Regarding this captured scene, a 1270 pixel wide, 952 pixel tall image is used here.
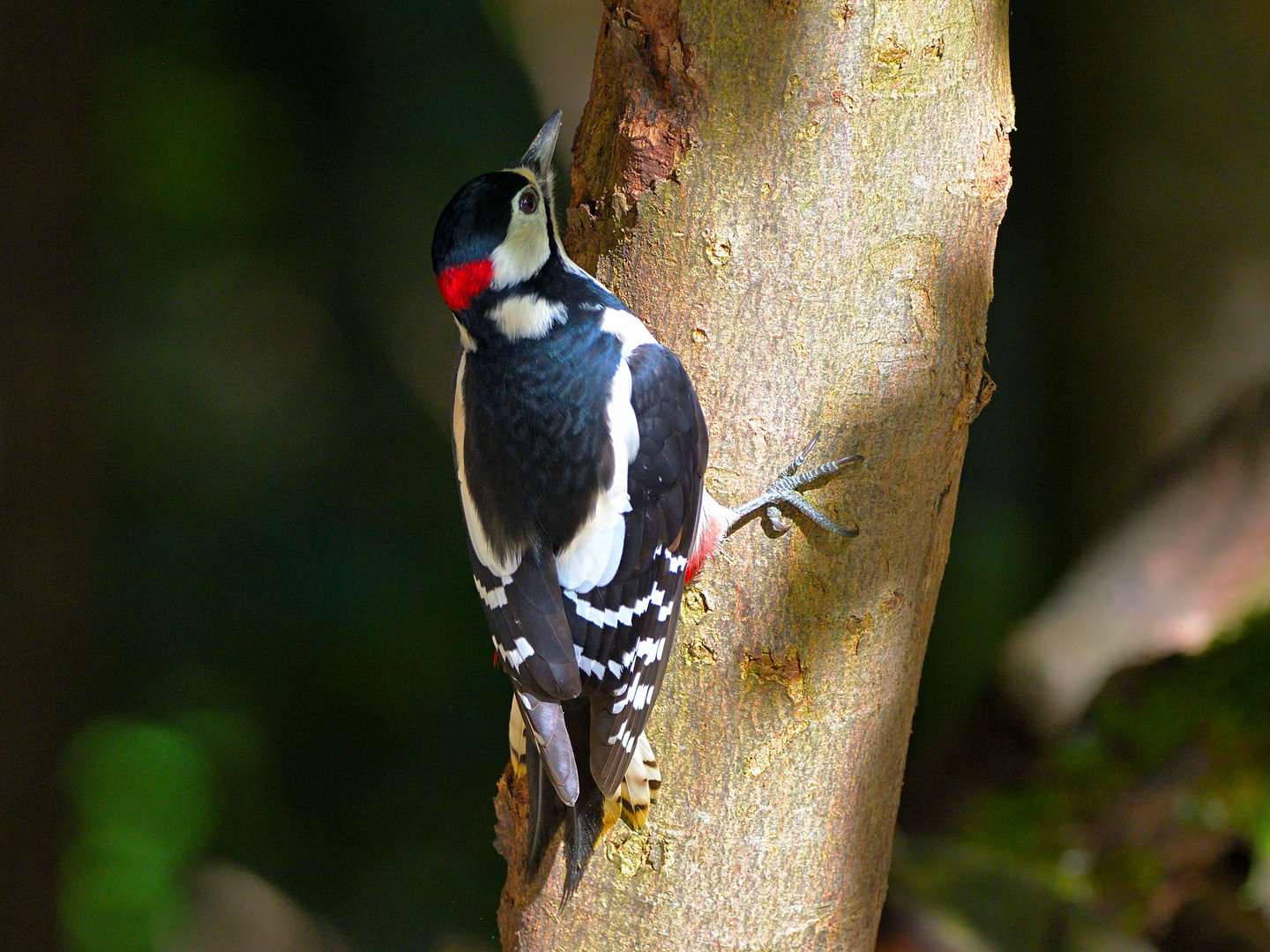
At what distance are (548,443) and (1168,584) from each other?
74.7 inches

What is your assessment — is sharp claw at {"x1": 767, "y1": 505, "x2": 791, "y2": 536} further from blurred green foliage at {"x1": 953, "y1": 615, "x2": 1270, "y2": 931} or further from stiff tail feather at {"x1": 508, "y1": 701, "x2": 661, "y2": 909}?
blurred green foliage at {"x1": 953, "y1": 615, "x2": 1270, "y2": 931}

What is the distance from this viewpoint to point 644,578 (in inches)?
51.1

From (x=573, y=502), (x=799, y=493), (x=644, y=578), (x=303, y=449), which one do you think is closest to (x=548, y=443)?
(x=573, y=502)

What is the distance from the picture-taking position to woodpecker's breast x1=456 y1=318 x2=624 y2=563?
1340 millimetres

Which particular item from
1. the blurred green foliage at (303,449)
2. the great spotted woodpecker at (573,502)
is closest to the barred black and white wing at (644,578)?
the great spotted woodpecker at (573,502)

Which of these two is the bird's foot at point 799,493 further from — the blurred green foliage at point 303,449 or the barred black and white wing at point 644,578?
the blurred green foliage at point 303,449

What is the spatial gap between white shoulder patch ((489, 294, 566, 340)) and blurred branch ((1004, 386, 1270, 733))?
1742 millimetres

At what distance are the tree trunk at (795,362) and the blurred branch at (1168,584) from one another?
1.34 metres

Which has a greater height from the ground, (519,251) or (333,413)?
(519,251)

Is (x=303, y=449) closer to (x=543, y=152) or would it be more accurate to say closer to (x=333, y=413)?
(x=333, y=413)

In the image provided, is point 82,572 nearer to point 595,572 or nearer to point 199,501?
point 199,501

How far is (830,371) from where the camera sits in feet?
4.12

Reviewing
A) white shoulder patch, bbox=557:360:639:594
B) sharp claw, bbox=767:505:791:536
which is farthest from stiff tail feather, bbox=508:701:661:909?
sharp claw, bbox=767:505:791:536

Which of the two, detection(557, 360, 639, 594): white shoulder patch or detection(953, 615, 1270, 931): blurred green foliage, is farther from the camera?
detection(953, 615, 1270, 931): blurred green foliage
